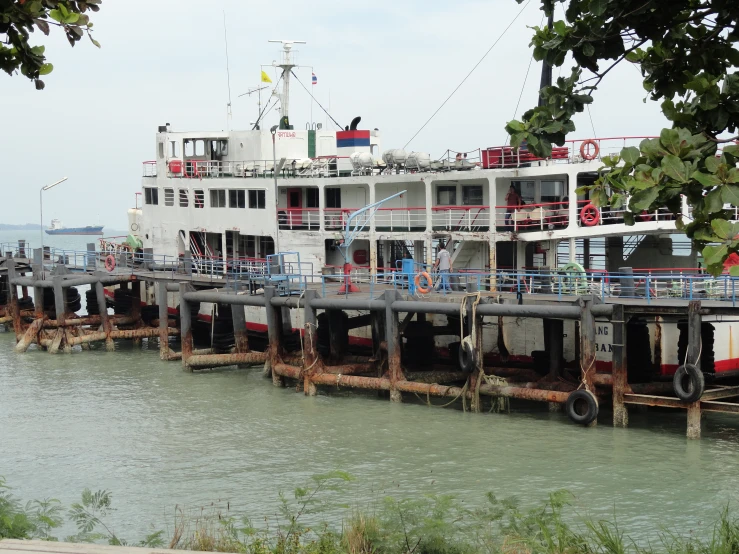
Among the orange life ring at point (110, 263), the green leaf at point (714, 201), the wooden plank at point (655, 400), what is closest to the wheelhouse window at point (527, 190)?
the wooden plank at point (655, 400)

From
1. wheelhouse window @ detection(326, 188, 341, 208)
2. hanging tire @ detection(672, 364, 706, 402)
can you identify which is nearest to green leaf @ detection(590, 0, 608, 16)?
hanging tire @ detection(672, 364, 706, 402)

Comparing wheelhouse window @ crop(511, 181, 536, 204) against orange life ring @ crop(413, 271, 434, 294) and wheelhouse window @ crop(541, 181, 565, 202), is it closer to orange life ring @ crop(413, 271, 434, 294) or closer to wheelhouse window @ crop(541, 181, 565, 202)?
wheelhouse window @ crop(541, 181, 565, 202)

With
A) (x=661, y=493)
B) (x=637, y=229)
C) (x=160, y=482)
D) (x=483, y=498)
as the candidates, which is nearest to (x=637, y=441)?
(x=661, y=493)

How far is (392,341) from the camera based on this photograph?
85.5 ft

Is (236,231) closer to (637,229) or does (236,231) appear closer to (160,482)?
(637,229)

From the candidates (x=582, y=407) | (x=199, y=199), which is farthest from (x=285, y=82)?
(x=582, y=407)

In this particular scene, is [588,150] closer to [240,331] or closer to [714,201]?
[240,331]

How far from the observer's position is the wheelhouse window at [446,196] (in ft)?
108

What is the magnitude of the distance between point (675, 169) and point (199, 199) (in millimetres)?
32996

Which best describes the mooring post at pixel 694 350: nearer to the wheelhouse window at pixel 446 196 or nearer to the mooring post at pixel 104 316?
the wheelhouse window at pixel 446 196

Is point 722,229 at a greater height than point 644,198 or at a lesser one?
lesser

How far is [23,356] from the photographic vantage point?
37000 mm

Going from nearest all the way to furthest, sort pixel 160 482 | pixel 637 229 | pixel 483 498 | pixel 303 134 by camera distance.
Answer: pixel 483 498
pixel 160 482
pixel 637 229
pixel 303 134

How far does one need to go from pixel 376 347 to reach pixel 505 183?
23.1ft
